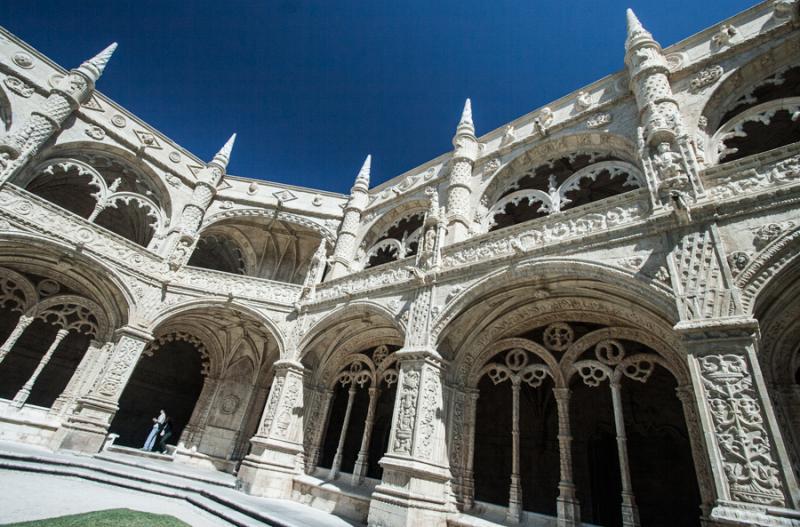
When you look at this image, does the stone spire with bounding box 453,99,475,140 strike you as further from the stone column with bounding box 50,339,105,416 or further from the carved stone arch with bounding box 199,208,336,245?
the stone column with bounding box 50,339,105,416

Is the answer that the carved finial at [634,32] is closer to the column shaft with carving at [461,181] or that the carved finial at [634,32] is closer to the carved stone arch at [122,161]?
the column shaft with carving at [461,181]

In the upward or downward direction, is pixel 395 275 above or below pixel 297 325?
above

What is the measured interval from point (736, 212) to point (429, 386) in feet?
18.2

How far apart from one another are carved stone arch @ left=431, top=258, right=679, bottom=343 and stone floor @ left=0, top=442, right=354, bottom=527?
4.31m

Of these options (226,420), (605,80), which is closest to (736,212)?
(605,80)

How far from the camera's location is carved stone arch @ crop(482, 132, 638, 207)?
9664 millimetres

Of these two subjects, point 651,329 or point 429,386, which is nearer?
point 651,329

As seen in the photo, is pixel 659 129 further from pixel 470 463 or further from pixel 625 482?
pixel 470 463

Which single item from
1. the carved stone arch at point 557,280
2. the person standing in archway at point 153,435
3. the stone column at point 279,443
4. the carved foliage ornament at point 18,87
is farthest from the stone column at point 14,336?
the carved stone arch at point 557,280

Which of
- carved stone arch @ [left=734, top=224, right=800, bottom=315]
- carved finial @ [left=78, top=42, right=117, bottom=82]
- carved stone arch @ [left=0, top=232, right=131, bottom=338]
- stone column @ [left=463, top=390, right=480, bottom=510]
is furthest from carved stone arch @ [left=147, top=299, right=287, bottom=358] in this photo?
carved stone arch @ [left=734, top=224, right=800, bottom=315]

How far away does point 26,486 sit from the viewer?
6141 mm

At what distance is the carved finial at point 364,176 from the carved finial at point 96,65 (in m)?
9.06

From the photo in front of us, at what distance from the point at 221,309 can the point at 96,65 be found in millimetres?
9033

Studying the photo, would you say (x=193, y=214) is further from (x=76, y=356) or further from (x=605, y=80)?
(x=605, y=80)
